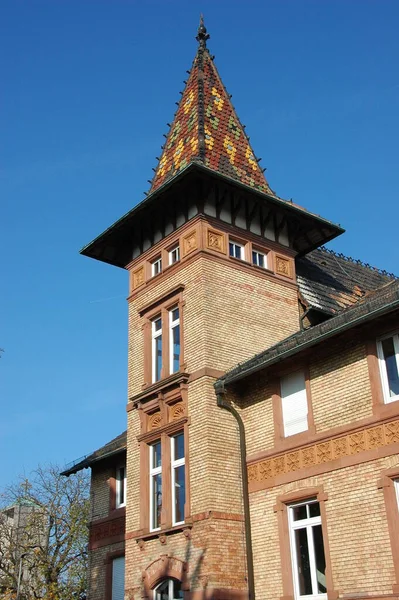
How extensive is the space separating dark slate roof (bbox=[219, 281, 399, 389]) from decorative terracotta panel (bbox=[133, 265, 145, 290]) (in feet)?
16.3

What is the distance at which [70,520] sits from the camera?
4075 cm

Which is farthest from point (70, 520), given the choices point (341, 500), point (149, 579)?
point (341, 500)

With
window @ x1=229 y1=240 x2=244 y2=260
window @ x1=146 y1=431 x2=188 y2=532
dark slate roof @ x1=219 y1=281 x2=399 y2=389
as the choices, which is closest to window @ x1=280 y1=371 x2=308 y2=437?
dark slate roof @ x1=219 y1=281 x2=399 y2=389

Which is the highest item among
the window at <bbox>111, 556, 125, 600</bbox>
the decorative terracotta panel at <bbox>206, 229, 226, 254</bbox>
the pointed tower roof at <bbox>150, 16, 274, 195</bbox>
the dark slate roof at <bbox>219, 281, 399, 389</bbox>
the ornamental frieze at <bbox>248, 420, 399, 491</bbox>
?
the pointed tower roof at <bbox>150, 16, 274, 195</bbox>

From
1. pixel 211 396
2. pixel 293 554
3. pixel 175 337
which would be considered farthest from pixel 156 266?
pixel 293 554

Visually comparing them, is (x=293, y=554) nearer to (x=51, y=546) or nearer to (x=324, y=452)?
(x=324, y=452)

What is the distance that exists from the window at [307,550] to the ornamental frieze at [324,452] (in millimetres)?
845

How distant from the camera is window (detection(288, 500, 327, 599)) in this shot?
1437cm

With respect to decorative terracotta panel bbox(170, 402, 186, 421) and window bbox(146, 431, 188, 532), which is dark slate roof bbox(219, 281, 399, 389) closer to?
decorative terracotta panel bbox(170, 402, 186, 421)

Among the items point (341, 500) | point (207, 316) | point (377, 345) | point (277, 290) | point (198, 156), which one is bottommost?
point (341, 500)

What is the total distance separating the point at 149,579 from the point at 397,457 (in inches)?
282

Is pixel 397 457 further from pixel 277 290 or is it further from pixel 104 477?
pixel 104 477

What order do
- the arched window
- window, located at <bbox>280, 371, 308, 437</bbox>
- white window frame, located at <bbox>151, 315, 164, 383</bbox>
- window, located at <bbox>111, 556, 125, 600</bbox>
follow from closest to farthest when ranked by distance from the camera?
1. window, located at <bbox>280, 371, 308, 437</bbox>
2. the arched window
3. white window frame, located at <bbox>151, 315, 164, 383</bbox>
4. window, located at <bbox>111, 556, 125, 600</bbox>

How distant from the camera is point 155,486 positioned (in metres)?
18.3
